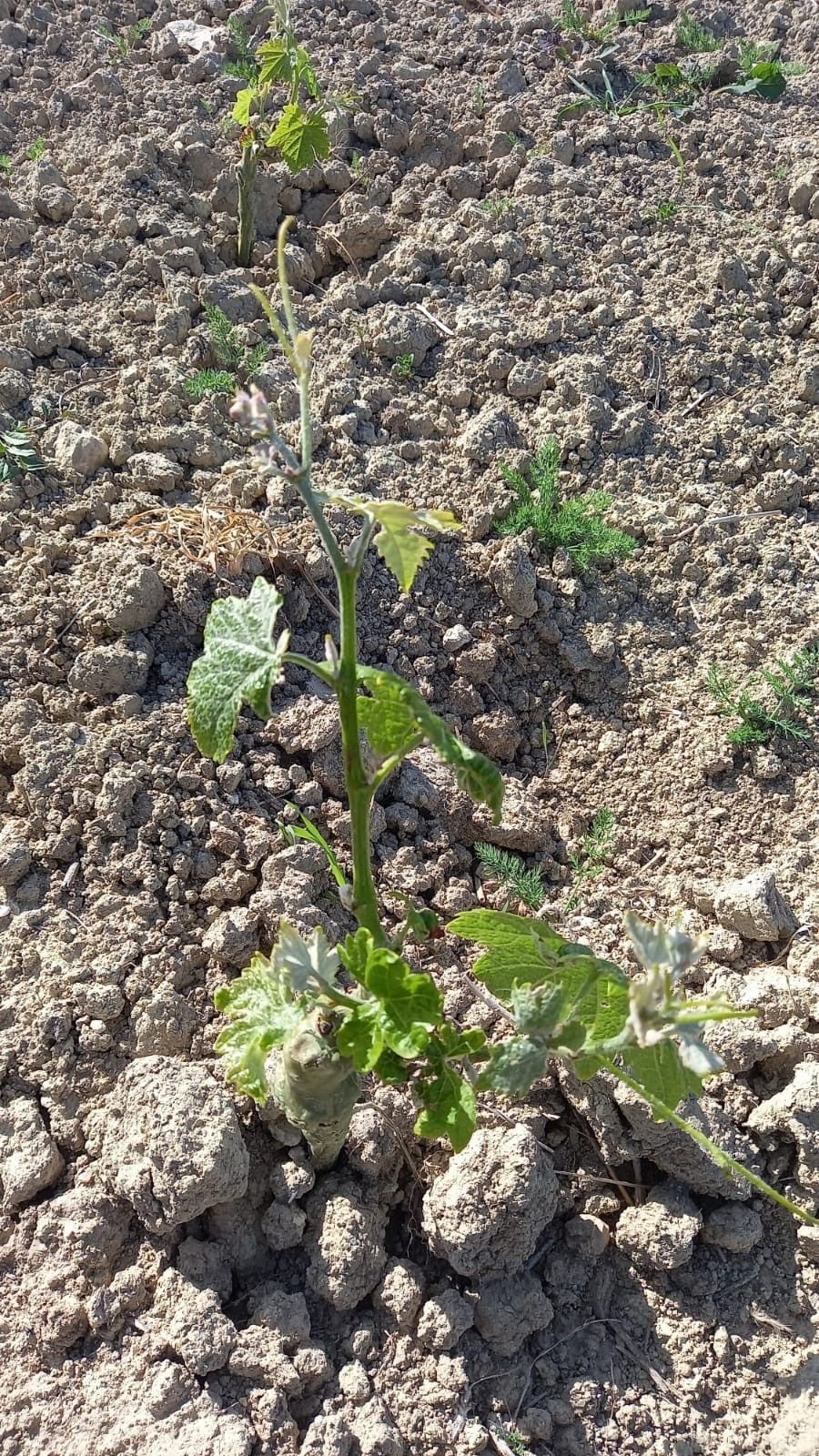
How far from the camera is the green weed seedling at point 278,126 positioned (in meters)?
2.93

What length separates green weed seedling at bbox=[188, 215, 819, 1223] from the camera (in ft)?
4.03

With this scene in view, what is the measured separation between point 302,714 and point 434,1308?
4.00 ft

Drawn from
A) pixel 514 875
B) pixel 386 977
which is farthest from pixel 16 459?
pixel 386 977

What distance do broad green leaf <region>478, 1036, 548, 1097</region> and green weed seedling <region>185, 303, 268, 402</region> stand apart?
2114mm

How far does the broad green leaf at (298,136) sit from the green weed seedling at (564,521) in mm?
1116

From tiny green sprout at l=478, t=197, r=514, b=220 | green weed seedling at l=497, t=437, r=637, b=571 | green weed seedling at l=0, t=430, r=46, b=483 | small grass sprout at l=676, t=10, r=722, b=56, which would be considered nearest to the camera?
green weed seedling at l=0, t=430, r=46, b=483

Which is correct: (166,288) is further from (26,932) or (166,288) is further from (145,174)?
(26,932)

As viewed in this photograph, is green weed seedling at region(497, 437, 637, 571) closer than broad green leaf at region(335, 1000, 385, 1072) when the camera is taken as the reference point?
No

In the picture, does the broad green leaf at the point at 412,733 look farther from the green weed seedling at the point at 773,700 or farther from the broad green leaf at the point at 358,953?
the green weed seedling at the point at 773,700

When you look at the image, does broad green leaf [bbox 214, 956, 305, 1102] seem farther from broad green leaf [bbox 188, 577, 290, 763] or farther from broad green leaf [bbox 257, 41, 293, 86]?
broad green leaf [bbox 257, 41, 293, 86]

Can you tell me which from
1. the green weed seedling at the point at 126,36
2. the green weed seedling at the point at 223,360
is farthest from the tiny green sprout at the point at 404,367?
the green weed seedling at the point at 126,36

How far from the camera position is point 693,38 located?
3.96m

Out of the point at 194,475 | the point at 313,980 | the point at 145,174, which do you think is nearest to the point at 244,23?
the point at 145,174

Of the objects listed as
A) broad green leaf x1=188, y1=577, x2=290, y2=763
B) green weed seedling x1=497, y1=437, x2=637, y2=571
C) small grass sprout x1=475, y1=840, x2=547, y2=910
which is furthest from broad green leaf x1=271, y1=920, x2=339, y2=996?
green weed seedling x1=497, y1=437, x2=637, y2=571
